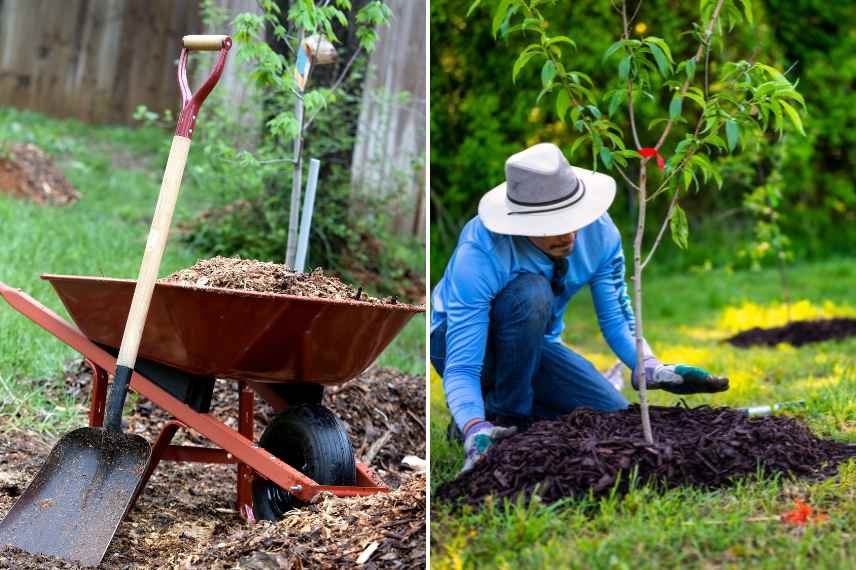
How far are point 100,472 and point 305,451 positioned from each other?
1.92 ft

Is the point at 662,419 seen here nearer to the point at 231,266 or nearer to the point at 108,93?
the point at 231,266

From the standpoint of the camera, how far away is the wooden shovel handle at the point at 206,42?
9.86ft

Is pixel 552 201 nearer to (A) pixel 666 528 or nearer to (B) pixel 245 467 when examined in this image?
(A) pixel 666 528

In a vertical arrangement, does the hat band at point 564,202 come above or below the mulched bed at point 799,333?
above

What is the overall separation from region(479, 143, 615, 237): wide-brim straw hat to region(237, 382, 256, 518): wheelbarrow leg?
1100mm

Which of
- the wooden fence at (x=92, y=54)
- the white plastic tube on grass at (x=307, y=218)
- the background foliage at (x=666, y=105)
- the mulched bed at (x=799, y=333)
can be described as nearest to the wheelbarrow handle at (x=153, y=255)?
the white plastic tube on grass at (x=307, y=218)

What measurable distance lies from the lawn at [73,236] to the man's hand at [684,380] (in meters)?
2.20

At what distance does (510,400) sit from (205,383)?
36.9 inches

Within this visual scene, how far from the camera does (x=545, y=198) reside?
8.77 ft

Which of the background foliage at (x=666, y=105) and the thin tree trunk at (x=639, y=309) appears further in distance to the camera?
the background foliage at (x=666, y=105)

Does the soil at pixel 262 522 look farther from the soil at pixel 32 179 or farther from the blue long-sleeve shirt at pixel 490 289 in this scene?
the soil at pixel 32 179

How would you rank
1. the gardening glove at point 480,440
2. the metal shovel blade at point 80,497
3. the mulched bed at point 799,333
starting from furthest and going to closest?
the mulched bed at point 799,333, the metal shovel blade at point 80,497, the gardening glove at point 480,440

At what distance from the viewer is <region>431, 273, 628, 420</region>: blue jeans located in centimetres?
285

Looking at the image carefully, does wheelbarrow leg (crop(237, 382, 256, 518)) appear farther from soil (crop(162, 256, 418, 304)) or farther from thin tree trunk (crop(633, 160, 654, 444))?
thin tree trunk (crop(633, 160, 654, 444))
